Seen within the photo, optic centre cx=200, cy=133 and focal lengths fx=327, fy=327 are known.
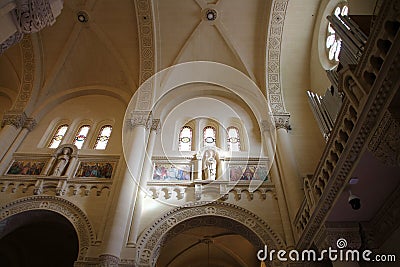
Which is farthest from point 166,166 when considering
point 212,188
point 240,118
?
point 240,118

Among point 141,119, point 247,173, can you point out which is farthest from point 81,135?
point 247,173

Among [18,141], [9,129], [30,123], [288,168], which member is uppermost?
[30,123]

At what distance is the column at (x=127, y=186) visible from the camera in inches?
350

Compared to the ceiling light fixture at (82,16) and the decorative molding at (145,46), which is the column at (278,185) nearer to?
the decorative molding at (145,46)

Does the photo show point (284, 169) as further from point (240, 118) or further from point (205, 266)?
point (205, 266)

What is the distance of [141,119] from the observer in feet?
42.3

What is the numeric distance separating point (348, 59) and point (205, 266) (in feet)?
38.2

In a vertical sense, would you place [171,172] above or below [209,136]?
below

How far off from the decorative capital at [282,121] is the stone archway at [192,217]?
399 cm

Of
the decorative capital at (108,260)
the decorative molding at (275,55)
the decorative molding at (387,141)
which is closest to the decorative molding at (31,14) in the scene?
the decorative capital at (108,260)

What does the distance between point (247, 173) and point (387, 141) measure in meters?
6.84

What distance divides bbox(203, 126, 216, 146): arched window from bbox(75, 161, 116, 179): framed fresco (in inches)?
149

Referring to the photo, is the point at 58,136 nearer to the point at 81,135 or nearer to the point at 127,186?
the point at 81,135

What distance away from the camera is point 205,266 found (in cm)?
1555
